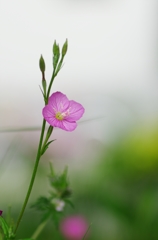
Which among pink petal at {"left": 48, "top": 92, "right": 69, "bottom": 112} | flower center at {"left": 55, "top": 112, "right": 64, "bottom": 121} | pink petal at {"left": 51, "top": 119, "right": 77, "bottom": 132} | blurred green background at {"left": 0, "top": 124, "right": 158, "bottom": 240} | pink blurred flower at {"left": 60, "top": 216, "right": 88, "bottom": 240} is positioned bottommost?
blurred green background at {"left": 0, "top": 124, "right": 158, "bottom": 240}

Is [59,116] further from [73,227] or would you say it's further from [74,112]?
[73,227]

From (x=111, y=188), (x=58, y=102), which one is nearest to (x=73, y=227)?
(x=111, y=188)

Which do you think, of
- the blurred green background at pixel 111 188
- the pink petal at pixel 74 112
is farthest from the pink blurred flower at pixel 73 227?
the pink petal at pixel 74 112

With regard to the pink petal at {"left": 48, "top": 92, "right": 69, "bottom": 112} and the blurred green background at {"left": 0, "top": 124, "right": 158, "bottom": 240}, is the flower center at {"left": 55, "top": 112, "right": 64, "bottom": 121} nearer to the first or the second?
the pink petal at {"left": 48, "top": 92, "right": 69, "bottom": 112}

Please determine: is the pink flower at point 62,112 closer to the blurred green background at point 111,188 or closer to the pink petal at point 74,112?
the pink petal at point 74,112

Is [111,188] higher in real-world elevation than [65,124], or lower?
lower

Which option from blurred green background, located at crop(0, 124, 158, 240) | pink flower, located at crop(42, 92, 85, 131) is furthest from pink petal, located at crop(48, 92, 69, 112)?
blurred green background, located at crop(0, 124, 158, 240)

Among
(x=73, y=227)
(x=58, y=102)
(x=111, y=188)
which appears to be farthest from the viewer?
(x=111, y=188)
